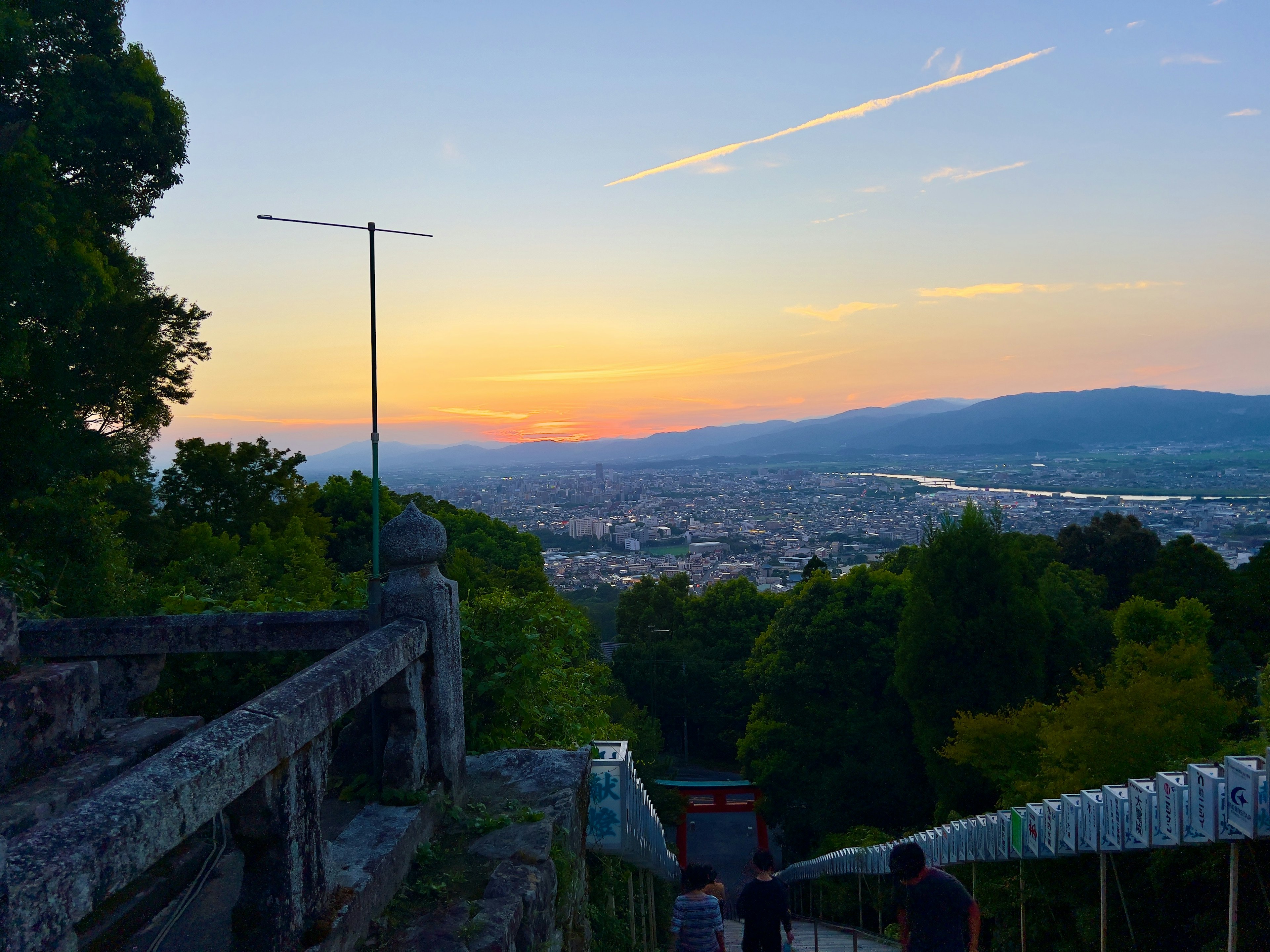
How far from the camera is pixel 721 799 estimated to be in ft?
100

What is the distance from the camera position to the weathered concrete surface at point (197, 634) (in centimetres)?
474

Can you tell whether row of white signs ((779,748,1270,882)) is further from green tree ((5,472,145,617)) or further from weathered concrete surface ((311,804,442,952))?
green tree ((5,472,145,617))

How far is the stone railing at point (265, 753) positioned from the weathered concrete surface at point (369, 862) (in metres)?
0.02

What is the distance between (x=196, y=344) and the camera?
18078 mm

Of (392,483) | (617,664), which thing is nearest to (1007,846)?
(617,664)

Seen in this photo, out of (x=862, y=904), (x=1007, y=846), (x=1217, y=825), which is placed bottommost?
(x=862, y=904)

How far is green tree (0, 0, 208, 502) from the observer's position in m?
11.0

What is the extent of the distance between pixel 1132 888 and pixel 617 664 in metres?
30.0

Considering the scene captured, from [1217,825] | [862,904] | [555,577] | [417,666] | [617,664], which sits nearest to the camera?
[417,666]

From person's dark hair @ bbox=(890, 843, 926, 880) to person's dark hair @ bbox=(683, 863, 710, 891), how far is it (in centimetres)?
147

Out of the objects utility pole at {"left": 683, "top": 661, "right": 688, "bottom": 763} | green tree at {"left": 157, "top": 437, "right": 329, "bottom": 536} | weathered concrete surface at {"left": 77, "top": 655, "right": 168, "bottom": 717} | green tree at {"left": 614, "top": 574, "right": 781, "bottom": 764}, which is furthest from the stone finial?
utility pole at {"left": 683, "top": 661, "right": 688, "bottom": 763}

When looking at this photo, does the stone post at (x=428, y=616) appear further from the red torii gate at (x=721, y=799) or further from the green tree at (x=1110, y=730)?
the red torii gate at (x=721, y=799)

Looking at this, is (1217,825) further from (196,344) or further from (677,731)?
(677,731)

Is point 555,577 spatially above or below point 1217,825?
below
